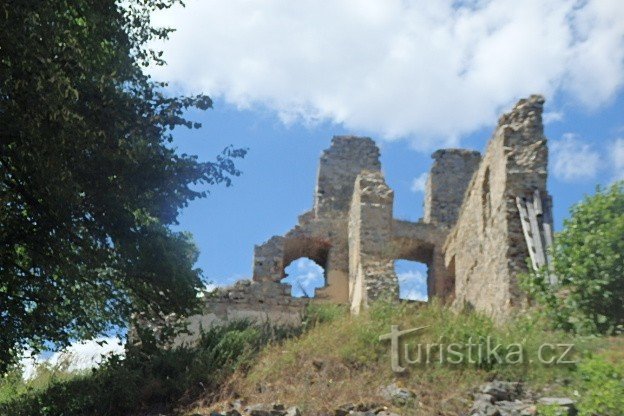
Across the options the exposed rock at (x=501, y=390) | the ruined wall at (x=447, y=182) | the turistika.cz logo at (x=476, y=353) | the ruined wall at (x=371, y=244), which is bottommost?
the exposed rock at (x=501, y=390)

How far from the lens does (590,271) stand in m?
11.6

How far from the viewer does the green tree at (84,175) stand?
832cm

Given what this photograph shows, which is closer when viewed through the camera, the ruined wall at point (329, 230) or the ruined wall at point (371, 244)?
the ruined wall at point (371, 244)

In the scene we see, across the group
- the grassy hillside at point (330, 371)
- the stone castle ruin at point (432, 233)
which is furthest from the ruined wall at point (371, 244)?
the grassy hillside at point (330, 371)

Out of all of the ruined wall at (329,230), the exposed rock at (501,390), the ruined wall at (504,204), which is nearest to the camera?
the exposed rock at (501,390)

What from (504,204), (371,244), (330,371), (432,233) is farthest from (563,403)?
(432,233)

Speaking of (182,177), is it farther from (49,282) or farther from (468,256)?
(468,256)

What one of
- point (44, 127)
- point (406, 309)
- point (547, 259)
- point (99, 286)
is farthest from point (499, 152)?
point (44, 127)

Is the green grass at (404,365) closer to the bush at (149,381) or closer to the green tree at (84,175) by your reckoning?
the bush at (149,381)

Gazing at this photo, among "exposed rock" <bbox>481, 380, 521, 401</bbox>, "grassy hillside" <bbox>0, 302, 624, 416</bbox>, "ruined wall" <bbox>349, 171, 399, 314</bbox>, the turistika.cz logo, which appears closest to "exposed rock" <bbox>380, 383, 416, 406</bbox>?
"grassy hillside" <bbox>0, 302, 624, 416</bbox>

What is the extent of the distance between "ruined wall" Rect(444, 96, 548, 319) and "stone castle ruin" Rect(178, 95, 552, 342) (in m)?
0.02

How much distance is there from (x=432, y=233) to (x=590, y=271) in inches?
428

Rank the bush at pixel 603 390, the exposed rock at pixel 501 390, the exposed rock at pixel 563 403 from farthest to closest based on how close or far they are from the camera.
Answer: the exposed rock at pixel 501 390, the exposed rock at pixel 563 403, the bush at pixel 603 390

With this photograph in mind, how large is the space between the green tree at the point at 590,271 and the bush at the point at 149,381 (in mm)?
4749
